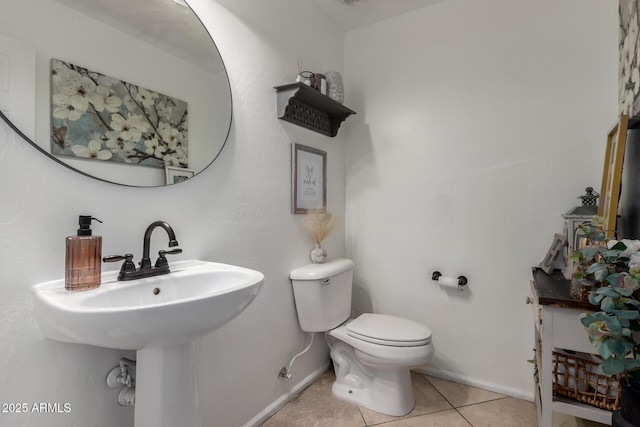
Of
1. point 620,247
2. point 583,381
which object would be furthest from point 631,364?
point 583,381

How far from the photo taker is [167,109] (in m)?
1.17

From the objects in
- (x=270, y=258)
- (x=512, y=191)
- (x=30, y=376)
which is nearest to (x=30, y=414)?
(x=30, y=376)

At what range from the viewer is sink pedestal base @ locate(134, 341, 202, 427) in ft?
2.85

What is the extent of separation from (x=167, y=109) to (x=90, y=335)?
2.68 ft

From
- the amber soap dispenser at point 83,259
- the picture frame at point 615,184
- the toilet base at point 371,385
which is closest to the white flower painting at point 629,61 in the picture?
the picture frame at point 615,184

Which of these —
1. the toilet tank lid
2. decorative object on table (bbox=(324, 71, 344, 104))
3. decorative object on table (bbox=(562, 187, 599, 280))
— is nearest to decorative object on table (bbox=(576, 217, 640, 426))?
decorative object on table (bbox=(562, 187, 599, 280))

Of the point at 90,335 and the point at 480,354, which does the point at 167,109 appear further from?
the point at 480,354

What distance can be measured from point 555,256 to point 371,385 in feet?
3.76

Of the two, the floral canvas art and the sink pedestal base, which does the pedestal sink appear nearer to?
the sink pedestal base

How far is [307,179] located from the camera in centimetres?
188

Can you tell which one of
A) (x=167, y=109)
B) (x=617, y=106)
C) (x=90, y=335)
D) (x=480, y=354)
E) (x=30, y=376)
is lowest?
(x=480, y=354)

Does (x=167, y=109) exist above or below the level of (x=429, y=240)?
above

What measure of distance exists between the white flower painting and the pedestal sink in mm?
1561

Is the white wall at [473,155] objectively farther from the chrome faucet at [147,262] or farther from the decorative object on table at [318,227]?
the chrome faucet at [147,262]
